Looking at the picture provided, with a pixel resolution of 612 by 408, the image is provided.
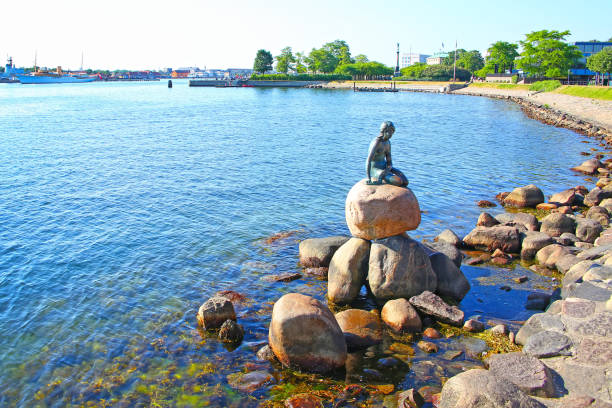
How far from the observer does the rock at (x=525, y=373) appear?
8898mm

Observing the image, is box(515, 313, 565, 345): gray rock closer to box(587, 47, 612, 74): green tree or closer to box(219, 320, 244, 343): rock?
box(219, 320, 244, 343): rock

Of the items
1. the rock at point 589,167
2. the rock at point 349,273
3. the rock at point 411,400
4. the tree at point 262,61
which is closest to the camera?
the rock at point 411,400

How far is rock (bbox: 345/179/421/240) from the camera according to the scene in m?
13.6

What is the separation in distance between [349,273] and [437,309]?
268cm

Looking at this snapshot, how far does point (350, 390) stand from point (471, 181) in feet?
74.9

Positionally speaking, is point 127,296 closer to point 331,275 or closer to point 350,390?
point 331,275

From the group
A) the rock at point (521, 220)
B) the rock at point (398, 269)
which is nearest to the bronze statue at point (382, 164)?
the rock at point (398, 269)

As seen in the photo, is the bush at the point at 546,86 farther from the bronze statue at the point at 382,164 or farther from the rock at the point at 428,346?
the rock at the point at 428,346

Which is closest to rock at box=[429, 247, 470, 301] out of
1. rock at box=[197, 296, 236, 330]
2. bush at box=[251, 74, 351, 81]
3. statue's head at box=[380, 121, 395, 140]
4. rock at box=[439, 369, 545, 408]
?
statue's head at box=[380, 121, 395, 140]

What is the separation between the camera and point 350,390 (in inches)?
Answer: 402

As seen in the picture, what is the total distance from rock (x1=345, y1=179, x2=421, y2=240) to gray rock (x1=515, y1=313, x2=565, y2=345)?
3916 millimetres

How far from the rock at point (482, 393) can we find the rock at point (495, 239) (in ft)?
32.8

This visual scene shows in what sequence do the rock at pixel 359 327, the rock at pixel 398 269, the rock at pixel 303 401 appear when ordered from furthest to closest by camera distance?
the rock at pixel 398 269 → the rock at pixel 359 327 → the rock at pixel 303 401

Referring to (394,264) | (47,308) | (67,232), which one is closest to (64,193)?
(67,232)
